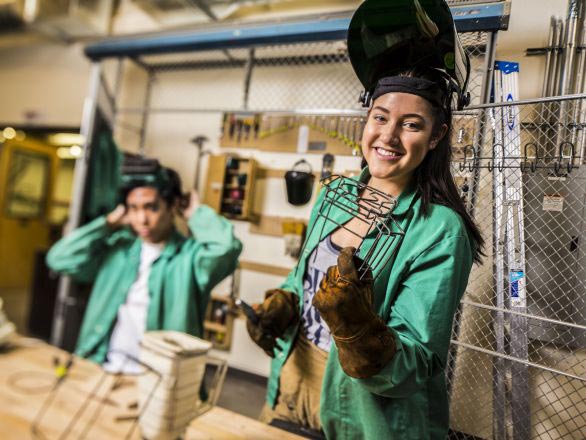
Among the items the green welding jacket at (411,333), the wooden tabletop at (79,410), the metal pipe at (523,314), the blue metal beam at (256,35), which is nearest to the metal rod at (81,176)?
the blue metal beam at (256,35)

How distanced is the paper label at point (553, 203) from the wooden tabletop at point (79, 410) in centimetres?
98

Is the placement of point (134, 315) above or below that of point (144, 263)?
below

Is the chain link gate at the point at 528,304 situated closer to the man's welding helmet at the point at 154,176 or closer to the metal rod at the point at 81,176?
the man's welding helmet at the point at 154,176

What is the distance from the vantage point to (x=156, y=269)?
1.67 m

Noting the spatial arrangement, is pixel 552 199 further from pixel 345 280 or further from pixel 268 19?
pixel 268 19

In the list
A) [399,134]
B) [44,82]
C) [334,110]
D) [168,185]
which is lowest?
[168,185]

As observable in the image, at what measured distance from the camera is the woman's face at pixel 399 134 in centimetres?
88

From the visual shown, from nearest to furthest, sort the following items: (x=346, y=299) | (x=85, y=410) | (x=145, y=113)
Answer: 1. (x=346, y=299)
2. (x=85, y=410)
3. (x=145, y=113)

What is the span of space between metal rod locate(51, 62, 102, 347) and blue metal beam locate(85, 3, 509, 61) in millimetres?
154

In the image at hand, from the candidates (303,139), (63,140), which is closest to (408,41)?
(303,139)

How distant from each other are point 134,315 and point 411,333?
4.45 ft

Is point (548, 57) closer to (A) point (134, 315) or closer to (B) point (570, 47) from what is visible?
(B) point (570, 47)

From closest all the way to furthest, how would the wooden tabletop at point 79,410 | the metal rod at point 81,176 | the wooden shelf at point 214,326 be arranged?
the wooden tabletop at point 79,410 < the wooden shelf at point 214,326 < the metal rod at point 81,176

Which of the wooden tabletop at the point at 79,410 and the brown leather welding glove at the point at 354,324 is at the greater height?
the brown leather welding glove at the point at 354,324
